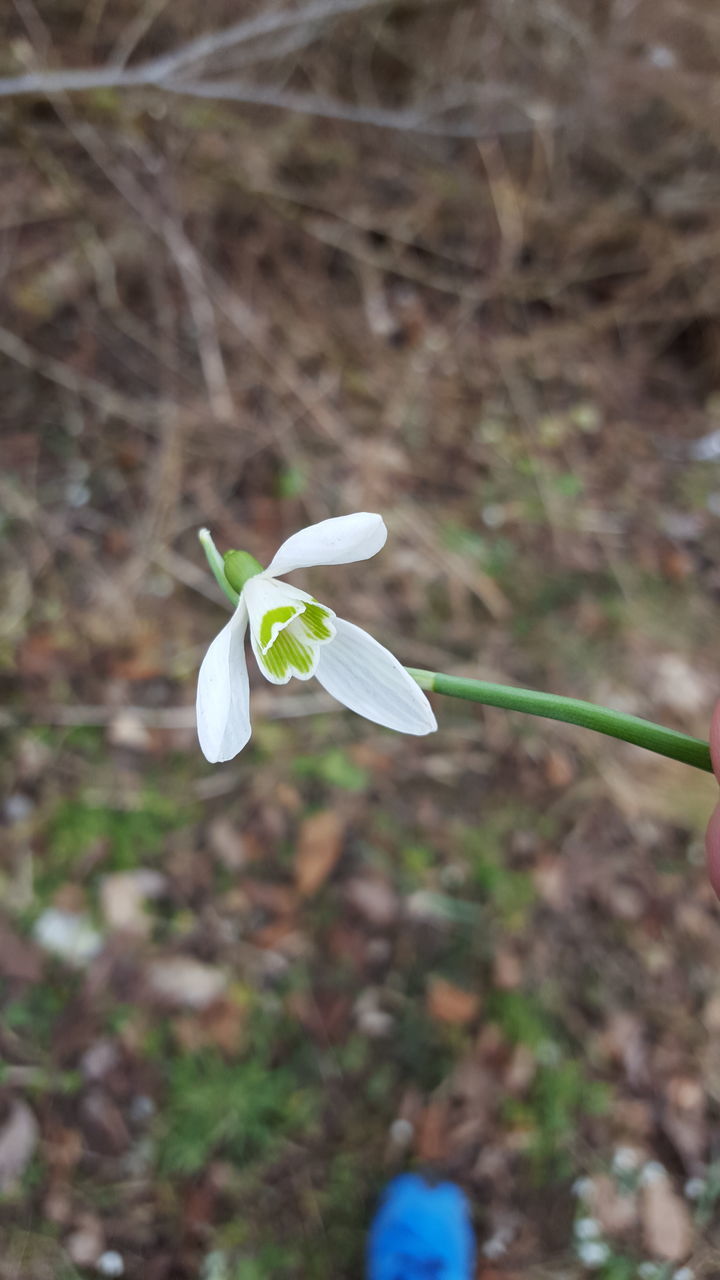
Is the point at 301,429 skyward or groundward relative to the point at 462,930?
skyward

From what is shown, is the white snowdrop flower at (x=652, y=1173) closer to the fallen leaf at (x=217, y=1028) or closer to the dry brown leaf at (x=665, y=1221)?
the dry brown leaf at (x=665, y=1221)

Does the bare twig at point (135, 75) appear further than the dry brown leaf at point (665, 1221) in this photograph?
Yes

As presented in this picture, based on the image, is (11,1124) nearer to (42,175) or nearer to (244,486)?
(244,486)

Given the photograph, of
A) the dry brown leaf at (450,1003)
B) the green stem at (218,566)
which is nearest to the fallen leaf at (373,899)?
the dry brown leaf at (450,1003)

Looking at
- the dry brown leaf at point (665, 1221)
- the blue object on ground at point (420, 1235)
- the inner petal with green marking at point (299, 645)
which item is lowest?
the dry brown leaf at point (665, 1221)

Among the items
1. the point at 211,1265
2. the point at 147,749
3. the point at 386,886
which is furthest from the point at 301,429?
the point at 211,1265

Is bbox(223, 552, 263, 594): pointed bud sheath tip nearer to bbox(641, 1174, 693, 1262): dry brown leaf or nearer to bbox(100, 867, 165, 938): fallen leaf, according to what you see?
bbox(100, 867, 165, 938): fallen leaf
